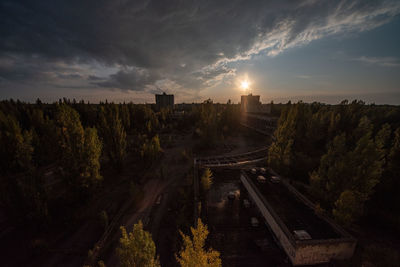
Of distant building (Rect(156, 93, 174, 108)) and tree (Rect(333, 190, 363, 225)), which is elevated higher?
distant building (Rect(156, 93, 174, 108))

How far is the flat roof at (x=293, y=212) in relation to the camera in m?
13.5

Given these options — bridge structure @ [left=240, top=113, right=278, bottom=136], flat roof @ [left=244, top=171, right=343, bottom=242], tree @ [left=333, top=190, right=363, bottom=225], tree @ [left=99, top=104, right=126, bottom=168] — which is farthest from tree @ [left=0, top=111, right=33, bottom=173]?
bridge structure @ [left=240, top=113, right=278, bottom=136]

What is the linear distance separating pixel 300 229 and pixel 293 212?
245 cm

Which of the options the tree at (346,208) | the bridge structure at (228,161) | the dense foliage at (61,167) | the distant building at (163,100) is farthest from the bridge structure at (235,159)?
the distant building at (163,100)

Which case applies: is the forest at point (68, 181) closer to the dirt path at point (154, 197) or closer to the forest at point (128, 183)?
the forest at point (128, 183)

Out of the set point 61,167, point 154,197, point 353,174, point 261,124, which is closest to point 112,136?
point 61,167

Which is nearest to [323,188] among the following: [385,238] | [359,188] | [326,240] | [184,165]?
[359,188]

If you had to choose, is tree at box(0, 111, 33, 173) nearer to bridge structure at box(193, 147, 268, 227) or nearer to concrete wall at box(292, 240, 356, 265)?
bridge structure at box(193, 147, 268, 227)

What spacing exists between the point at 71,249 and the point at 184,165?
23.6 metres

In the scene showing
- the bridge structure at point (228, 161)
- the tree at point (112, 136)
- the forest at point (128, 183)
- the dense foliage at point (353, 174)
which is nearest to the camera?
the forest at point (128, 183)

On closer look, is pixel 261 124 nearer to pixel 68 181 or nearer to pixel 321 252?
pixel 321 252

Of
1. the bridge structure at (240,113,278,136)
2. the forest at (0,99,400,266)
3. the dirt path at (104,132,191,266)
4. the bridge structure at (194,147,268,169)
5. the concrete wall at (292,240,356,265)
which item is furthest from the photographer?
the bridge structure at (240,113,278,136)

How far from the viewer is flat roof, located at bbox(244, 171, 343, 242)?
13.5 meters

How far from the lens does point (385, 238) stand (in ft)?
52.5
